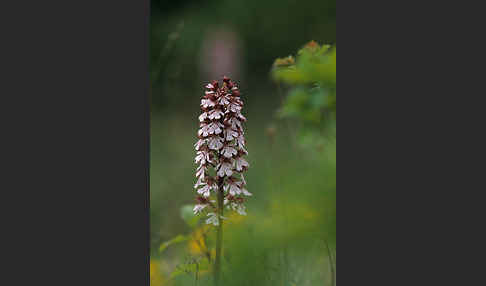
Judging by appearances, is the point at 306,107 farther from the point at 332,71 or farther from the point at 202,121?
the point at 202,121

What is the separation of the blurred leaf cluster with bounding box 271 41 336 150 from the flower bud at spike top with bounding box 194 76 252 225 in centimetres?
27

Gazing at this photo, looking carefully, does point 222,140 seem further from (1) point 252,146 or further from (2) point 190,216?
(1) point 252,146

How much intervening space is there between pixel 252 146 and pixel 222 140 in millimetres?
1616

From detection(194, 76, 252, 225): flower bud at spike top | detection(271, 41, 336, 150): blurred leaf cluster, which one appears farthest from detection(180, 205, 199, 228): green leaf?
detection(271, 41, 336, 150): blurred leaf cluster

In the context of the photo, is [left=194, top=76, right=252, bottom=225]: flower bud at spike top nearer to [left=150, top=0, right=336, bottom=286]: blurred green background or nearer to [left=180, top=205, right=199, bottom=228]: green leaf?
[left=150, top=0, right=336, bottom=286]: blurred green background

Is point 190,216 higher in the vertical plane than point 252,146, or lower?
lower

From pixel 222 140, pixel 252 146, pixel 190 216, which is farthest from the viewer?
pixel 252 146

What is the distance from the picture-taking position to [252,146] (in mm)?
4438

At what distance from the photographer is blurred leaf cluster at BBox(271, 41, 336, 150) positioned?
253 cm

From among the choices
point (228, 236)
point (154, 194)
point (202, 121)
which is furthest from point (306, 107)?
point (154, 194)

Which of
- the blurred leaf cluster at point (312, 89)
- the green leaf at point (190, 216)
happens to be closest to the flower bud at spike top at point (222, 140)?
the blurred leaf cluster at point (312, 89)

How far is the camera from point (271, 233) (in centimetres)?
271

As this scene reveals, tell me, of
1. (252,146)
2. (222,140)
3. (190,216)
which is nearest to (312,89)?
(222,140)

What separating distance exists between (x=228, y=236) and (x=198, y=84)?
8.69 ft
